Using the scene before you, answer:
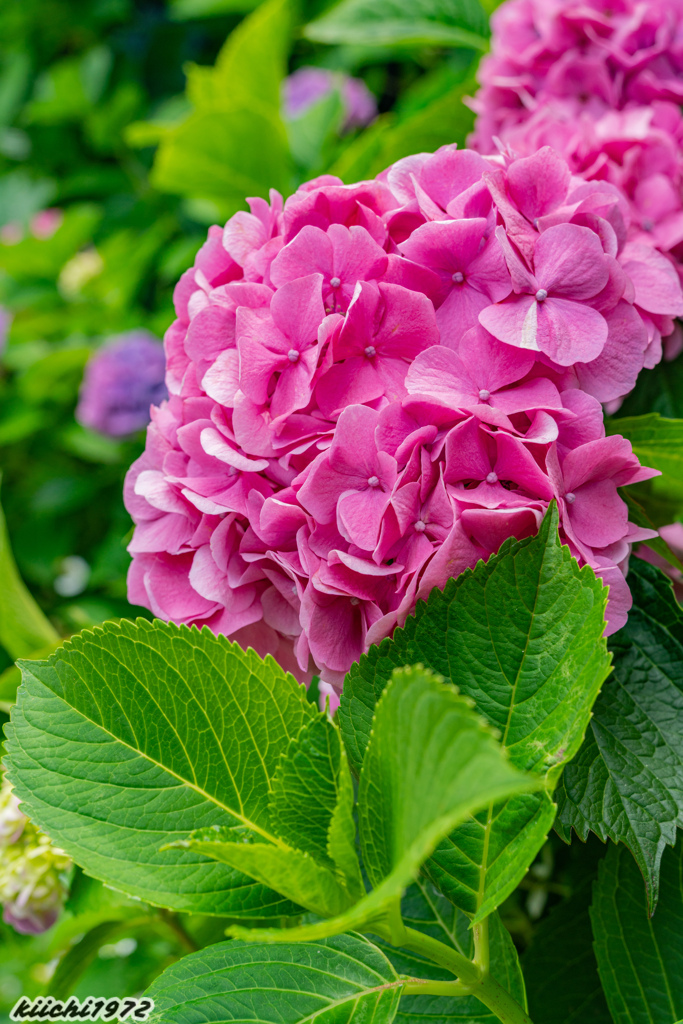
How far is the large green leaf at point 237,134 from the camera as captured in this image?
0.87 meters

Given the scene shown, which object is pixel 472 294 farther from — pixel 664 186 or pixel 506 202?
pixel 664 186

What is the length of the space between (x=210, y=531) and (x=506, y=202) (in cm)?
22

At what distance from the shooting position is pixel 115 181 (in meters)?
1.54

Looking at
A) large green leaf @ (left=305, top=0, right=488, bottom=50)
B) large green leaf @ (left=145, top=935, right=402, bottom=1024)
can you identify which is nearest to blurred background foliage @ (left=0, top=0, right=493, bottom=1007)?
large green leaf @ (left=305, top=0, right=488, bottom=50)

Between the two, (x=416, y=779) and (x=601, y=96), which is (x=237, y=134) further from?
(x=416, y=779)

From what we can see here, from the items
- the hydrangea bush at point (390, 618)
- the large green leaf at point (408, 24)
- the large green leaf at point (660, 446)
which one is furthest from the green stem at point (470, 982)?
the large green leaf at point (408, 24)

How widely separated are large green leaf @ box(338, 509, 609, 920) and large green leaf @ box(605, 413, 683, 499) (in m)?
0.14

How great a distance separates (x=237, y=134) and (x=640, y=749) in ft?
2.37

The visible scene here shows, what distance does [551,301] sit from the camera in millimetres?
425

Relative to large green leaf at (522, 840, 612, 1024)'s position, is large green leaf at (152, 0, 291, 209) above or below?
above

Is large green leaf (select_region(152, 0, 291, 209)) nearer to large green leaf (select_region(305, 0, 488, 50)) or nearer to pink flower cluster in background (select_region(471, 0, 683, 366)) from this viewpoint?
large green leaf (select_region(305, 0, 488, 50))

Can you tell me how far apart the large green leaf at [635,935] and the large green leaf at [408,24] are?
2.17ft

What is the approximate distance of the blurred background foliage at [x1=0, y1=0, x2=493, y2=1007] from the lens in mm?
754

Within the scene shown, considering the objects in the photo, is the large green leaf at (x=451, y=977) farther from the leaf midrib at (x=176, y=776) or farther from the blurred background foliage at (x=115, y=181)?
the blurred background foliage at (x=115, y=181)
